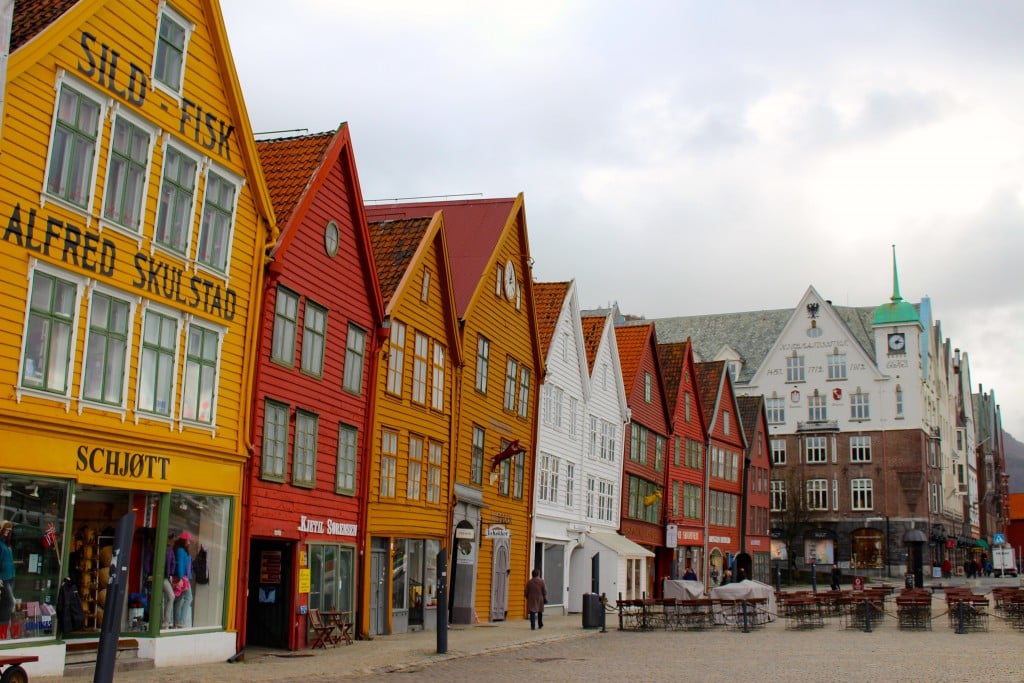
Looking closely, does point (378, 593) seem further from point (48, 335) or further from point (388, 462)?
point (48, 335)

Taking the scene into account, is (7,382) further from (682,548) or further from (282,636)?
(682,548)

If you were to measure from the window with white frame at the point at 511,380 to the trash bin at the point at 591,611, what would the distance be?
7.07 meters

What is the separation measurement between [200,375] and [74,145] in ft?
15.8

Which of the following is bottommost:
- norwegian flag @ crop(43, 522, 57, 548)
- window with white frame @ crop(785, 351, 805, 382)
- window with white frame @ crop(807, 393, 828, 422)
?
norwegian flag @ crop(43, 522, 57, 548)

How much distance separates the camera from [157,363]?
19594 millimetres

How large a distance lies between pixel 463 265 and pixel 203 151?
1473 cm

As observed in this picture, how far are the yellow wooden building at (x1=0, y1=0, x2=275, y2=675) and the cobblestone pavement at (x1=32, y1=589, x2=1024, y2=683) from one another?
5.54 ft

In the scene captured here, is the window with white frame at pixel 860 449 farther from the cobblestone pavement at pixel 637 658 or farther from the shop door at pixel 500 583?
the shop door at pixel 500 583

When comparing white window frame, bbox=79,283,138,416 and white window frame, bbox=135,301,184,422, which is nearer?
white window frame, bbox=79,283,138,416

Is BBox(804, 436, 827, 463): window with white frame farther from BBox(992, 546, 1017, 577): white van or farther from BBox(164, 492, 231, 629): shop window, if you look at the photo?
BBox(164, 492, 231, 629): shop window

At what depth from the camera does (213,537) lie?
21141 mm

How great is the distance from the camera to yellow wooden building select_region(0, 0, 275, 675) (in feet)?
54.4

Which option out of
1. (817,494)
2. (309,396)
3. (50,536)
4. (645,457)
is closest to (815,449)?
(817,494)

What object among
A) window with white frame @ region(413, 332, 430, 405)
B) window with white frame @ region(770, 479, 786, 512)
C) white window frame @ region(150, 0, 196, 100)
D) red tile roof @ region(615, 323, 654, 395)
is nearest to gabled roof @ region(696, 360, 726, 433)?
red tile roof @ region(615, 323, 654, 395)
